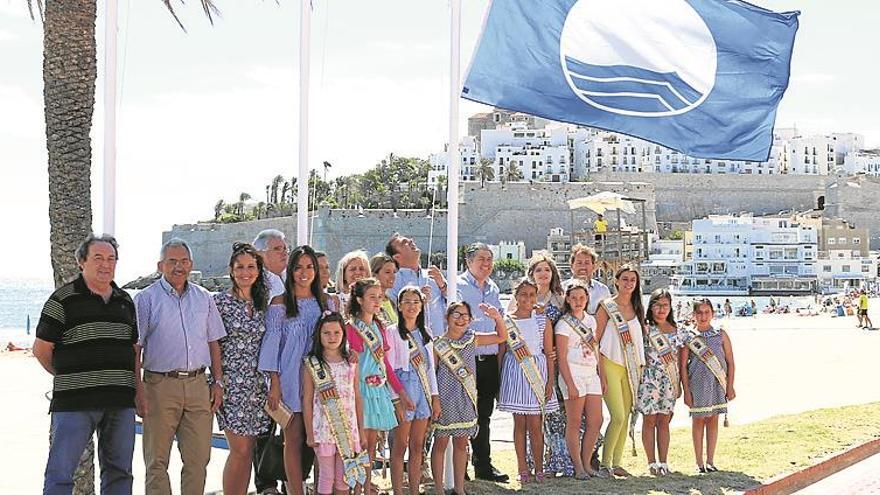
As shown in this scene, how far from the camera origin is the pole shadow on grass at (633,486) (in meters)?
6.98

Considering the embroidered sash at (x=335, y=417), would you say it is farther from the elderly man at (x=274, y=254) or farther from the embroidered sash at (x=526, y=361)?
the embroidered sash at (x=526, y=361)

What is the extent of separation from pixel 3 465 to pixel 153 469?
4.36 metres

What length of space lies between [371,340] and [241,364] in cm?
74

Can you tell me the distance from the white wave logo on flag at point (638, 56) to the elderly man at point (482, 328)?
4.33 feet

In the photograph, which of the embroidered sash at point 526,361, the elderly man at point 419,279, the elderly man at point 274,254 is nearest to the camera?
the elderly man at point 274,254

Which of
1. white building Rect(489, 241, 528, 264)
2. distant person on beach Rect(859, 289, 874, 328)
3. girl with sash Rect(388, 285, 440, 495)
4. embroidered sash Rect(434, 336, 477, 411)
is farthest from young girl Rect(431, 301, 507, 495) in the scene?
white building Rect(489, 241, 528, 264)

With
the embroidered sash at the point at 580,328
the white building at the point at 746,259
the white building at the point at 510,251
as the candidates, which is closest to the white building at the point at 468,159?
the white building at the point at 510,251

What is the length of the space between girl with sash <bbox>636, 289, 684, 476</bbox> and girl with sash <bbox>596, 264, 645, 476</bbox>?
0.09 metres

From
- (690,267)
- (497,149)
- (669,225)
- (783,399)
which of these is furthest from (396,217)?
(783,399)

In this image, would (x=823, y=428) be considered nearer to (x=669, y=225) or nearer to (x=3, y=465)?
(x=3, y=465)

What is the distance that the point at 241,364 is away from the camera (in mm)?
5793

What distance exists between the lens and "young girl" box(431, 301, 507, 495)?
21.9 feet

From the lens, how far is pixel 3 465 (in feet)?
30.5

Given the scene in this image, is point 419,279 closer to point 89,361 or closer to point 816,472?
point 89,361
